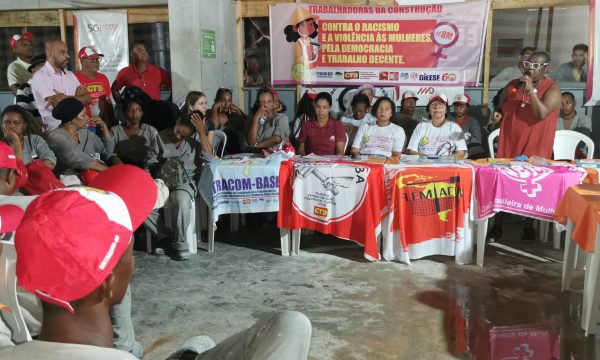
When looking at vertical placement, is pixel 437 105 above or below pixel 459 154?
above

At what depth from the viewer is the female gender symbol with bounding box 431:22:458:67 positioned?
7293 millimetres

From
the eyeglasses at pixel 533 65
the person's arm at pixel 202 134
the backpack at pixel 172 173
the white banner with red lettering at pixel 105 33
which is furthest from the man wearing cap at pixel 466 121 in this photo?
the white banner with red lettering at pixel 105 33

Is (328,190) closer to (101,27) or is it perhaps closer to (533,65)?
(533,65)

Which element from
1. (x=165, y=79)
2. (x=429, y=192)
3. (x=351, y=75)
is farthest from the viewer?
(x=351, y=75)

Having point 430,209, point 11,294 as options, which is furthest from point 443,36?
point 11,294

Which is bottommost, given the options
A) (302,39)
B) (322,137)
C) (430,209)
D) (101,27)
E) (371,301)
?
(371,301)

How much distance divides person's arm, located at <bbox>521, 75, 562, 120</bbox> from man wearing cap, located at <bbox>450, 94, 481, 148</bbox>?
1.43m

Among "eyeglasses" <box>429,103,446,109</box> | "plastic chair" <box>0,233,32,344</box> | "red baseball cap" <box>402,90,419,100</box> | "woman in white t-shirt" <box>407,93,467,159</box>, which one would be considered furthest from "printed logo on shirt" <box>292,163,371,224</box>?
"plastic chair" <box>0,233,32,344</box>

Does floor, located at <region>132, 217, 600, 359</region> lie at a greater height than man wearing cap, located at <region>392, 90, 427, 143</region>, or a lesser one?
lesser

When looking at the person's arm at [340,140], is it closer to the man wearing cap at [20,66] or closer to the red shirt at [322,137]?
the red shirt at [322,137]

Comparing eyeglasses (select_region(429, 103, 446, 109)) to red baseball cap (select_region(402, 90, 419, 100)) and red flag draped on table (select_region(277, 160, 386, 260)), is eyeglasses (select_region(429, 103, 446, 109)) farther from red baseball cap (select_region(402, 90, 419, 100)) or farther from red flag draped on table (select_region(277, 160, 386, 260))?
red baseball cap (select_region(402, 90, 419, 100))

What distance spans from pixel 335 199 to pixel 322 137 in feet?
3.66

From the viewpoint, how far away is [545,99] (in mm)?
5023

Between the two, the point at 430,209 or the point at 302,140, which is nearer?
the point at 430,209
